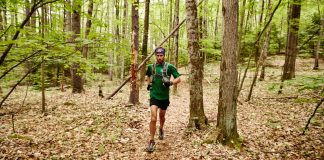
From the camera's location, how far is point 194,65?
6602mm

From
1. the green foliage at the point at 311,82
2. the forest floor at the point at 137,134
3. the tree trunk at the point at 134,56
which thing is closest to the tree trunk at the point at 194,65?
the forest floor at the point at 137,134

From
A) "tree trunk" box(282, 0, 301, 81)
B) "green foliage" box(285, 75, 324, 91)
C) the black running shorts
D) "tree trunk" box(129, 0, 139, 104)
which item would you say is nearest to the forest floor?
"green foliage" box(285, 75, 324, 91)

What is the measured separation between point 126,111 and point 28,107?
4.75m

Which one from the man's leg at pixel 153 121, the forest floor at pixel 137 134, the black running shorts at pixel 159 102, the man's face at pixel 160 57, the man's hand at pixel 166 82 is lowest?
the forest floor at pixel 137 134

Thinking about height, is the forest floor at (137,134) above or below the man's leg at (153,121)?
below

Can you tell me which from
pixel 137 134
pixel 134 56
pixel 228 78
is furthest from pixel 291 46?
pixel 137 134

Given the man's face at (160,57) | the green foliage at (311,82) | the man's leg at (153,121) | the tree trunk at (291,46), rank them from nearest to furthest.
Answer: the green foliage at (311,82) < the man's leg at (153,121) < the man's face at (160,57) < the tree trunk at (291,46)

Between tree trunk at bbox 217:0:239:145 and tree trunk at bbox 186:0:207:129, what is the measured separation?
92 centimetres

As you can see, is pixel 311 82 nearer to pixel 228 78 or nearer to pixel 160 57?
pixel 228 78

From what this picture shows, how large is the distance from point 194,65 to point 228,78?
121cm

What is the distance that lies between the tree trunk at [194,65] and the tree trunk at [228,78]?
3.03 feet

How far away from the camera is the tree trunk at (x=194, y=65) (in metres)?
6.55

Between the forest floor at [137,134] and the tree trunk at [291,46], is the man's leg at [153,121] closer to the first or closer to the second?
the forest floor at [137,134]

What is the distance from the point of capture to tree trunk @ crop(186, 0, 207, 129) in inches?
258
